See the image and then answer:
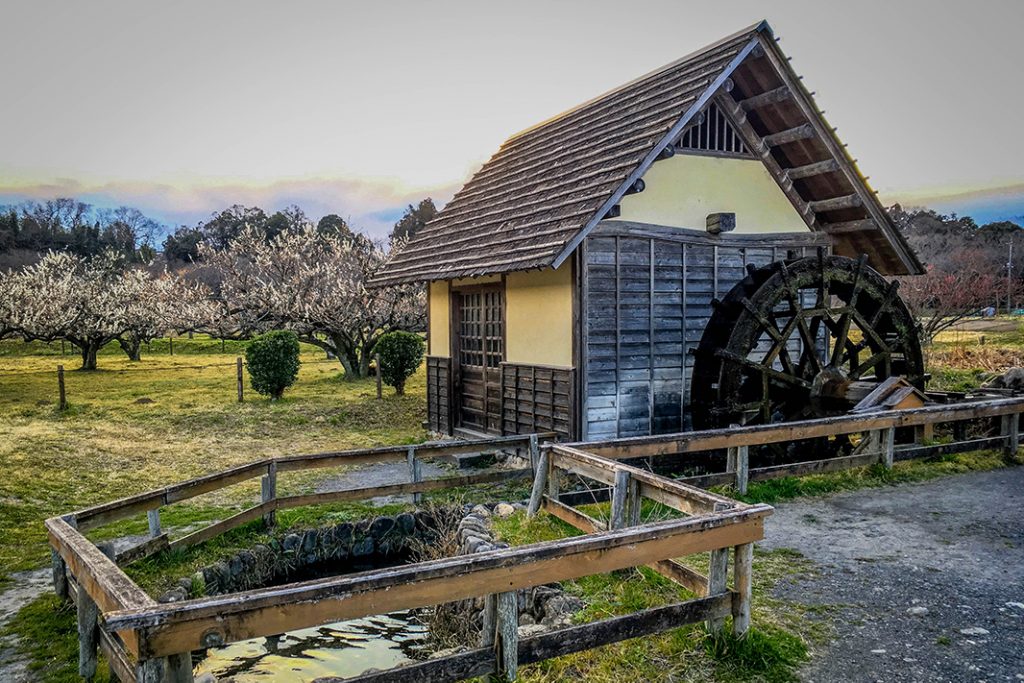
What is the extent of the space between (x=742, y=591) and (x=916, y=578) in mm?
2139

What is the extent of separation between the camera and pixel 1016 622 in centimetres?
464

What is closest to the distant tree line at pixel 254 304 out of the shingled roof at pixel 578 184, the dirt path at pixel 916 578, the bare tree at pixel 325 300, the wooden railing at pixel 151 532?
the bare tree at pixel 325 300

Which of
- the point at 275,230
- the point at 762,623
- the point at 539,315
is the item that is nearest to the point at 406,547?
the point at 539,315

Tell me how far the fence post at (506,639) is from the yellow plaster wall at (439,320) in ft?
29.1

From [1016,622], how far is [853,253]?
8.36 m

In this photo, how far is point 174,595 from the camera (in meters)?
5.92

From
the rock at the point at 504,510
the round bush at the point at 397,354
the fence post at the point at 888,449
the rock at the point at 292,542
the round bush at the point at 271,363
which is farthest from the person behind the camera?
the round bush at the point at 397,354

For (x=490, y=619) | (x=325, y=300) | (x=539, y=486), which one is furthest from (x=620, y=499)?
(x=325, y=300)

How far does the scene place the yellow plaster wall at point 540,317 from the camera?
930cm

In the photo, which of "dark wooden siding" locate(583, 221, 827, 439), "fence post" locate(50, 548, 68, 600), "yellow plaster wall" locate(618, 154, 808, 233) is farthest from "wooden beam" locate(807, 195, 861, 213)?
"fence post" locate(50, 548, 68, 600)

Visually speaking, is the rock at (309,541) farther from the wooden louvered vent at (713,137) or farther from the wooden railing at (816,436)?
the wooden louvered vent at (713,137)

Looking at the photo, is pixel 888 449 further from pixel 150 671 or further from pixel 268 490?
pixel 150 671

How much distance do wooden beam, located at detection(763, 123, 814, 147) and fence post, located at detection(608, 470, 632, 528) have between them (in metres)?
6.80

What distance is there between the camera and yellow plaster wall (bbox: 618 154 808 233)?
31.3 ft
